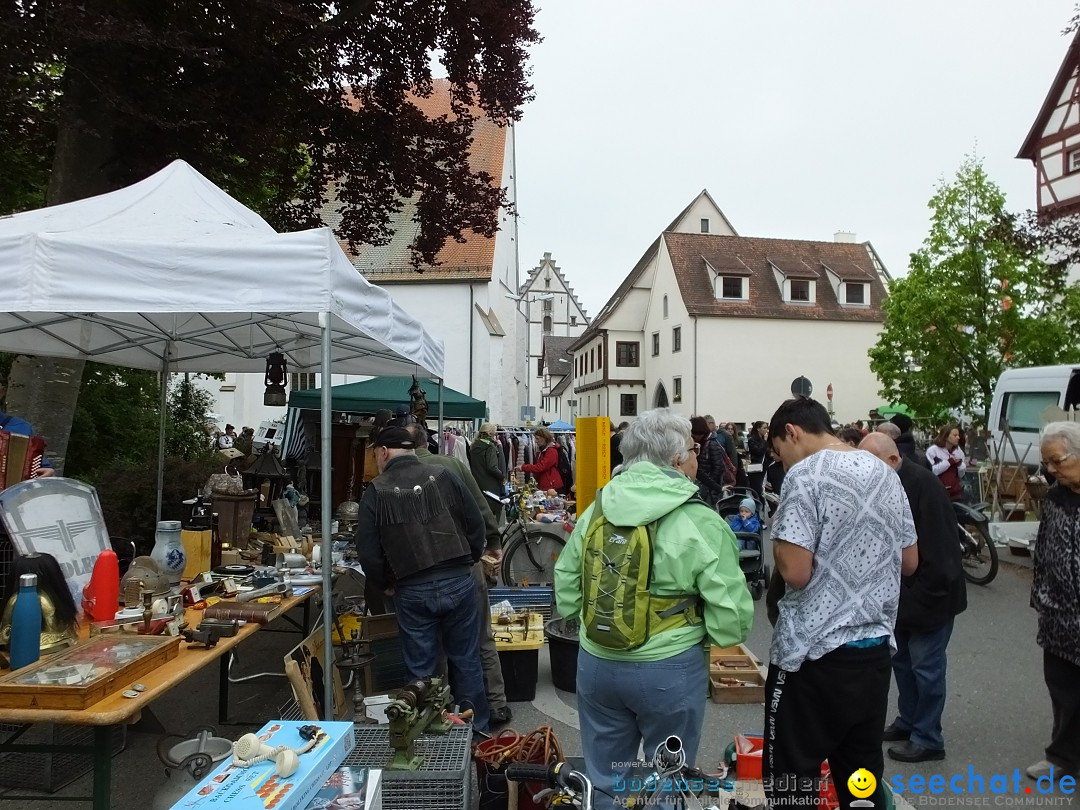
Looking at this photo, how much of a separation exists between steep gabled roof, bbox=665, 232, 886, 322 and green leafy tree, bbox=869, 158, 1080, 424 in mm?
14895

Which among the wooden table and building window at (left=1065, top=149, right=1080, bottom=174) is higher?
building window at (left=1065, top=149, right=1080, bottom=174)

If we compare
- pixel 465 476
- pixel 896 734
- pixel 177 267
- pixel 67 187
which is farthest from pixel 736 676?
pixel 67 187

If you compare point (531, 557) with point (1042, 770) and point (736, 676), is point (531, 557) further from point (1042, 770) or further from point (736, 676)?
point (1042, 770)

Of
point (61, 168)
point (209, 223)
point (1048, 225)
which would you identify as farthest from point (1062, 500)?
point (1048, 225)

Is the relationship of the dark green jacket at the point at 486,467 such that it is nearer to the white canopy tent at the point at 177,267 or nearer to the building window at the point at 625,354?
the white canopy tent at the point at 177,267

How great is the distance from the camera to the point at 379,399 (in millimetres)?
11453

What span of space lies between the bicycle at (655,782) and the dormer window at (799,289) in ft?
114

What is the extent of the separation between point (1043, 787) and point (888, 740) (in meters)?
0.75

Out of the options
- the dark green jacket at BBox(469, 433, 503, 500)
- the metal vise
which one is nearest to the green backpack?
the metal vise

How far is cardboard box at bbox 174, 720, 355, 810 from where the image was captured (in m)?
2.08

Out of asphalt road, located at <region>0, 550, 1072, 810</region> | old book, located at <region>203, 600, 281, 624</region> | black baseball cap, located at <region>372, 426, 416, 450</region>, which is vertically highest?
black baseball cap, located at <region>372, 426, 416, 450</region>

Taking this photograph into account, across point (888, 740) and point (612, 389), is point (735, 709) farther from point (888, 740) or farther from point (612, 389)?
point (612, 389)

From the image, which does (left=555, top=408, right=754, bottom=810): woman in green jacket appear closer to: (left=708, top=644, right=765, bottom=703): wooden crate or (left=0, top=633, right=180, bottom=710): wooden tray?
(left=0, top=633, right=180, bottom=710): wooden tray

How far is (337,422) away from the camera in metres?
9.48
